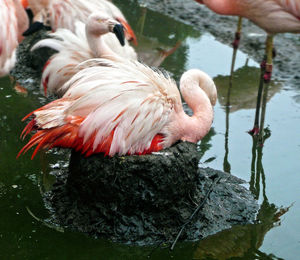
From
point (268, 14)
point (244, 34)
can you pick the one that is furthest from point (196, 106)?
point (244, 34)

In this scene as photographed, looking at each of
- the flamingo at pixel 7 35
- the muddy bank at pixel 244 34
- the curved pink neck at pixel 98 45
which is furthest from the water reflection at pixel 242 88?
the flamingo at pixel 7 35

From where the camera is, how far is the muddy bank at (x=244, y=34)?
6.24 meters

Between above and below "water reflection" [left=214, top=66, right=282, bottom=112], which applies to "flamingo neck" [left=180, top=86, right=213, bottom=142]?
above

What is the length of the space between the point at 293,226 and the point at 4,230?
1837 millimetres

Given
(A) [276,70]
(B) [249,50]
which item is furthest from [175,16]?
(A) [276,70]

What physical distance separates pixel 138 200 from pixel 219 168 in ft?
3.81

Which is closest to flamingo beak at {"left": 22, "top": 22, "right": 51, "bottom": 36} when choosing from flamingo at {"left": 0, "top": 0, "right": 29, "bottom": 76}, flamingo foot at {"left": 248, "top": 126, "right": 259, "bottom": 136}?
flamingo at {"left": 0, "top": 0, "right": 29, "bottom": 76}

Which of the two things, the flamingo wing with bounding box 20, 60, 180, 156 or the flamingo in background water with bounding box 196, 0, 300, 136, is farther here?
the flamingo in background water with bounding box 196, 0, 300, 136

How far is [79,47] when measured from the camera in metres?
4.71

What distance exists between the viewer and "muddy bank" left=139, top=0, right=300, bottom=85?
6.24 metres

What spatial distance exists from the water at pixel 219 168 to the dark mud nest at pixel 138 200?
9cm

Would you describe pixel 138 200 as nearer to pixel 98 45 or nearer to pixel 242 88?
pixel 98 45

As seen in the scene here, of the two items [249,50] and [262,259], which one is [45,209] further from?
[249,50]

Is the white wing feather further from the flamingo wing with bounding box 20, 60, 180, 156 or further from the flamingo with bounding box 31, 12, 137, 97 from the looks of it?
the flamingo with bounding box 31, 12, 137, 97
